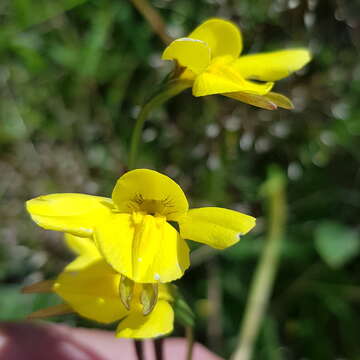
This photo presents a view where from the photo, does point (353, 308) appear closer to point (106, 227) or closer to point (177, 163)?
point (177, 163)

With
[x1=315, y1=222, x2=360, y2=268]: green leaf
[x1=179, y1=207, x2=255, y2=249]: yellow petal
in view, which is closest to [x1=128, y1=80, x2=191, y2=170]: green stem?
[x1=179, y1=207, x2=255, y2=249]: yellow petal

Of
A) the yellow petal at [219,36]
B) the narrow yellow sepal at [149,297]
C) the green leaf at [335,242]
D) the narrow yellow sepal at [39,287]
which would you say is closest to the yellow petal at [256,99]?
the yellow petal at [219,36]

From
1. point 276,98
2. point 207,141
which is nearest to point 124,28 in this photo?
point 207,141

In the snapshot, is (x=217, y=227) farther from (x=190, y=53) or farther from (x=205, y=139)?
(x=205, y=139)

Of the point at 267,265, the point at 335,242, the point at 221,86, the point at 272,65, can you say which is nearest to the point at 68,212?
the point at 221,86

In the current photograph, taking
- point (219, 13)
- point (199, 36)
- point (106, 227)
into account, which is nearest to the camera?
point (106, 227)

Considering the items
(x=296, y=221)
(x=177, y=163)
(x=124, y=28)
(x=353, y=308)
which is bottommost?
(x=353, y=308)

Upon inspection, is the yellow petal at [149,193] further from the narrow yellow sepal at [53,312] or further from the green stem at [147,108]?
the narrow yellow sepal at [53,312]
